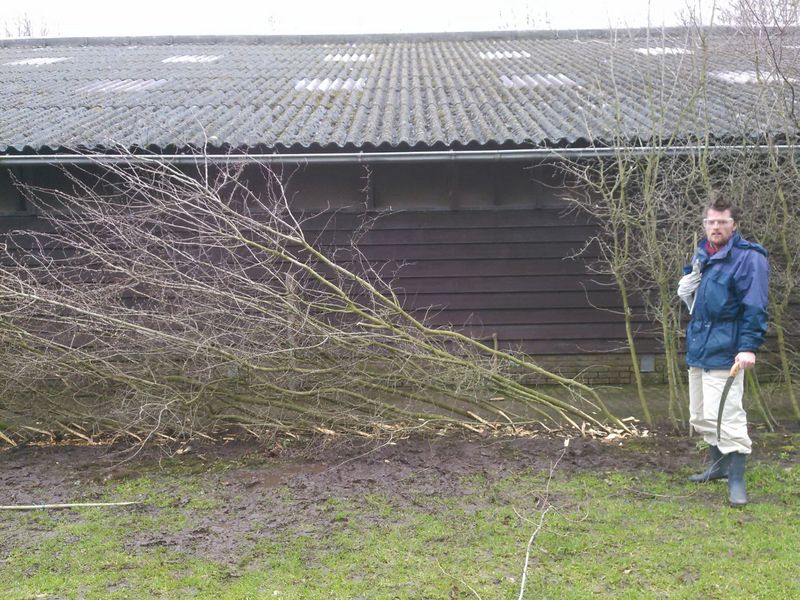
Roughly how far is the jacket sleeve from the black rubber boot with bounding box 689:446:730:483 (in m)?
0.82

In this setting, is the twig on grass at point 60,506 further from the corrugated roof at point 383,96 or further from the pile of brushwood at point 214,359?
the corrugated roof at point 383,96

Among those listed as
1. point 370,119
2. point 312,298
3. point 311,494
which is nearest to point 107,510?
point 311,494

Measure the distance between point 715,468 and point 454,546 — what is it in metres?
1.88

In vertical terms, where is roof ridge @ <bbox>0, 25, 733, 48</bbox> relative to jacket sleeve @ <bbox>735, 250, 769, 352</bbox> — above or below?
above

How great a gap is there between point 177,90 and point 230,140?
2955 mm

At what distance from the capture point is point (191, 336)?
5.53 meters

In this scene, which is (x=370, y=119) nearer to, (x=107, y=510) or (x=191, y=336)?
(x=191, y=336)

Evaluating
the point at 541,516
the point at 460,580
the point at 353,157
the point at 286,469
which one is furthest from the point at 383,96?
the point at 460,580

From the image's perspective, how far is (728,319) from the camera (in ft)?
13.5

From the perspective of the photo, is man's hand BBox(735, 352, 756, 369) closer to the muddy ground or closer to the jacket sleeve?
the jacket sleeve

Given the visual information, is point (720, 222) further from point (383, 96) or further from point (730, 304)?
point (383, 96)

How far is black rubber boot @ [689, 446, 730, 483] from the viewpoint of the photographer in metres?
4.49

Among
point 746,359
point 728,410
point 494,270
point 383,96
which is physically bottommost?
point 728,410

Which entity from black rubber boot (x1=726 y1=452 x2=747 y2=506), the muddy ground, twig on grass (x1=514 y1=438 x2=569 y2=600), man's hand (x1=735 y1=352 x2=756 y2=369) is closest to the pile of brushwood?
the muddy ground
